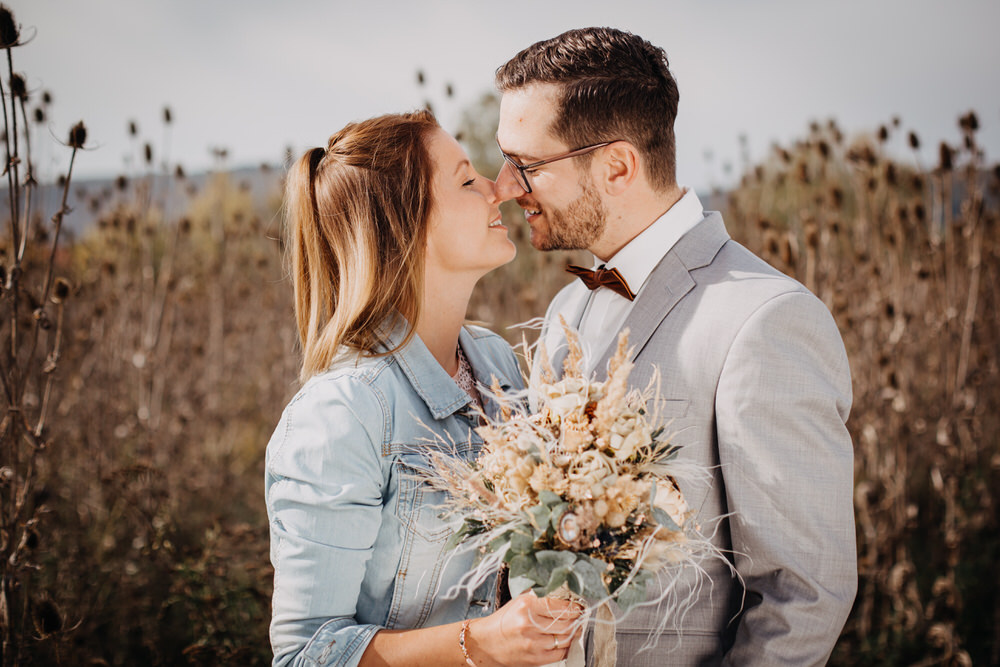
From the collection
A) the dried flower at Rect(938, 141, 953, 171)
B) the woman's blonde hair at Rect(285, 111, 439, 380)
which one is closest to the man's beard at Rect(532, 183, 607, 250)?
the woman's blonde hair at Rect(285, 111, 439, 380)

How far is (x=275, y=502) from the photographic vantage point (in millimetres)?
1825

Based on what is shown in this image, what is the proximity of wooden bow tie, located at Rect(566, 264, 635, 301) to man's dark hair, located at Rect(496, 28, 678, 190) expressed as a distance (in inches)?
13.8

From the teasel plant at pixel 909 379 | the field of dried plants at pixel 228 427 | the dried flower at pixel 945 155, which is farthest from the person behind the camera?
the teasel plant at pixel 909 379

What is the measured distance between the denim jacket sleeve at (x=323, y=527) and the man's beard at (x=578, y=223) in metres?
0.97

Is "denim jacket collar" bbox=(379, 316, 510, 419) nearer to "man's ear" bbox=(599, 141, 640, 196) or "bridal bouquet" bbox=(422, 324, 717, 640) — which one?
"bridal bouquet" bbox=(422, 324, 717, 640)

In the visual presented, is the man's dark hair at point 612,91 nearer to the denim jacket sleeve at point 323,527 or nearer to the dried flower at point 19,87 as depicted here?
the denim jacket sleeve at point 323,527

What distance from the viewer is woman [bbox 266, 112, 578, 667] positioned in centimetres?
174

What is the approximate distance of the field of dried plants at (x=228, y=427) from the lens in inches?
129

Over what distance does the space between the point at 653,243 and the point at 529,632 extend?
125 centimetres

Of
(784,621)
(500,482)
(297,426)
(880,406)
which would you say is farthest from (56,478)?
(880,406)

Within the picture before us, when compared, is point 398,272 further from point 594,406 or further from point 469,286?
point 594,406

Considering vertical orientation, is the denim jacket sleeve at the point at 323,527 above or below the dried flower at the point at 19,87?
below

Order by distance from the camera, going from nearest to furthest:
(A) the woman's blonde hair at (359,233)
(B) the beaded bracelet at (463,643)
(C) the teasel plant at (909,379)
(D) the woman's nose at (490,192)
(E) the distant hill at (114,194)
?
1. (B) the beaded bracelet at (463,643)
2. (A) the woman's blonde hair at (359,233)
3. (D) the woman's nose at (490,192)
4. (C) the teasel plant at (909,379)
5. (E) the distant hill at (114,194)

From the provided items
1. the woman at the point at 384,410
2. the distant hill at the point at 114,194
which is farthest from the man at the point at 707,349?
the distant hill at the point at 114,194
